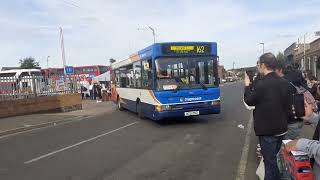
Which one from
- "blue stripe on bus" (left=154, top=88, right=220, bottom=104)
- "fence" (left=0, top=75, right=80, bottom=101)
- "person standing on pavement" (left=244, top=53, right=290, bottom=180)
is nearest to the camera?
"person standing on pavement" (left=244, top=53, right=290, bottom=180)

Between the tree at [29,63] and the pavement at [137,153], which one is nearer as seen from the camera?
the pavement at [137,153]

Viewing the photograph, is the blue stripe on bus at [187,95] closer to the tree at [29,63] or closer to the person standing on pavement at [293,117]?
the person standing on pavement at [293,117]

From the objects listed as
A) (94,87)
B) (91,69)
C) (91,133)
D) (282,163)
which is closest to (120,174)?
(282,163)

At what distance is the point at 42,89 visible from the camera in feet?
86.7

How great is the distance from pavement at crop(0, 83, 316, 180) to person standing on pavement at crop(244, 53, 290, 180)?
2047 millimetres

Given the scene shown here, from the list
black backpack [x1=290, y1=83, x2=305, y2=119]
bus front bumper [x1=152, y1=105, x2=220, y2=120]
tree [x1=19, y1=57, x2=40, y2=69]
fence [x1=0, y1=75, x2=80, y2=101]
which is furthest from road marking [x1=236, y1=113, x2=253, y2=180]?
tree [x1=19, y1=57, x2=40, y2=69]

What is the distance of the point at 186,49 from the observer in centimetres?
1634

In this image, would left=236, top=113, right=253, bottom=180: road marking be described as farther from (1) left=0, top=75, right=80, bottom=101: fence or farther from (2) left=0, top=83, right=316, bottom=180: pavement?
(1) left=0, top=75, right=80, bottom=101: fence

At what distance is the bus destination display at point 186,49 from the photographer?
16.2m

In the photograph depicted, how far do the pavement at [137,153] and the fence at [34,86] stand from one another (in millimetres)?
7286

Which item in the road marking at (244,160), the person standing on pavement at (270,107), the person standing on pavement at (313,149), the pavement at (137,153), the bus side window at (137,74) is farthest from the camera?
the bus side window at (137,74)

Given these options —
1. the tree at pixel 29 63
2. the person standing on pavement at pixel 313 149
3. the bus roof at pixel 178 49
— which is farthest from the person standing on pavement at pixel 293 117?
the tree at pixel 29 63

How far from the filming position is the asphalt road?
8.70 meters

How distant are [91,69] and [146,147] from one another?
49146 millimetres
